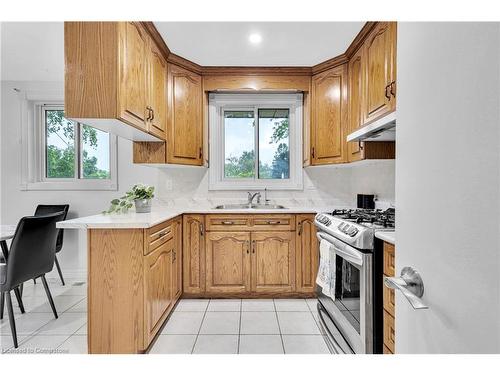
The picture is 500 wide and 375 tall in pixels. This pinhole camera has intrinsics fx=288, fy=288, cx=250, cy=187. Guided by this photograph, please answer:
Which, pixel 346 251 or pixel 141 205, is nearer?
pixel 346 251

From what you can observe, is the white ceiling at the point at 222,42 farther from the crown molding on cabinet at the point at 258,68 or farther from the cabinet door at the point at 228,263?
the cabinet door at the point at 228,263

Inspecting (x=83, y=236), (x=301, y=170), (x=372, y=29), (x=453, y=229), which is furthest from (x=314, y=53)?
(x=83, y=236)

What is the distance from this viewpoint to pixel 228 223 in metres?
2.79

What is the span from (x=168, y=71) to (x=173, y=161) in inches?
33.7

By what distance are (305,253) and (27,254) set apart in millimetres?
2250

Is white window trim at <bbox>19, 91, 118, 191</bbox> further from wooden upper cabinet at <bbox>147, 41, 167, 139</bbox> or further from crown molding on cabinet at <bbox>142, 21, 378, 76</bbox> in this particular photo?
crown molding on cabinet at <bbox>142, 21, 378, 76</bbox>

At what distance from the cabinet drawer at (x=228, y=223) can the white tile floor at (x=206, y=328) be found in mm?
701

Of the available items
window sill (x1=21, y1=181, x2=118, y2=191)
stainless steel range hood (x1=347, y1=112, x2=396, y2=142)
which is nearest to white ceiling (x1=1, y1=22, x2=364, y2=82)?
stainless steel range hood (x1=347, y1=112, x2=396, y2=142)

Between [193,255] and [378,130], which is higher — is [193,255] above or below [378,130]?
below

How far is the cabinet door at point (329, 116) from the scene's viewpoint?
2.80 m

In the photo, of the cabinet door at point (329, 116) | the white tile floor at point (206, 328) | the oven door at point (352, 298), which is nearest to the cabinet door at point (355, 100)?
the cabinet door at point (329, 116)

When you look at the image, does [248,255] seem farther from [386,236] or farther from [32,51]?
[32,51]

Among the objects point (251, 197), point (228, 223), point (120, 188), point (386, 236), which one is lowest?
point (228, 223)

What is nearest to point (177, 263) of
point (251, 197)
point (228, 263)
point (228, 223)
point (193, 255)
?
point (193, 255)
